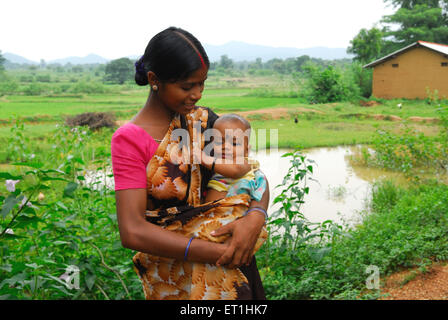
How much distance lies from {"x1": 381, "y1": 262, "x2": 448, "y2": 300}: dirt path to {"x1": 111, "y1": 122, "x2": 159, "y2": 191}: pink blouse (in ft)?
6.66

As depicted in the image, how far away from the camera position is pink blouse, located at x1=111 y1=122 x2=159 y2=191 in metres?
1.11

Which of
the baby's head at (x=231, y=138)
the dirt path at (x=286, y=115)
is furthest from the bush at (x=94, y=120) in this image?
the baby's head at (x=231, y=138)

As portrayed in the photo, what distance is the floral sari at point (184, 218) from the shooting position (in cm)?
118

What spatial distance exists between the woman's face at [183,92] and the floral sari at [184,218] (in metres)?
0.07

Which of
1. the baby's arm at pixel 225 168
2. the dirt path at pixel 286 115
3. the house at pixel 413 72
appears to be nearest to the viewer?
the baby's arm at pixel 225 168

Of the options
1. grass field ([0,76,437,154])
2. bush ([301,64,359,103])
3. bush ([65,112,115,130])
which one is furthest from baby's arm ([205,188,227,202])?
bush ([301,64,359,103])

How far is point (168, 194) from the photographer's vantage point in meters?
1.18

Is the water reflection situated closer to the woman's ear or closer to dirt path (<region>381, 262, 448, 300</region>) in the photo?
dirt path (<region>381, 262, 448, 300</region>)

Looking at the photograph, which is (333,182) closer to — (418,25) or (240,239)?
(240,239)

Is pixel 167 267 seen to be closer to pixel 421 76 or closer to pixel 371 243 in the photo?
pixel 371 243

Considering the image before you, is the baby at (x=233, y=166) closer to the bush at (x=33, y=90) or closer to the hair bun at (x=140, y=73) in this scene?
the hair bun at (x=140, y=73)

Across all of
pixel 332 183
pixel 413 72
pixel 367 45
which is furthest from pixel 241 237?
pixel 367 45

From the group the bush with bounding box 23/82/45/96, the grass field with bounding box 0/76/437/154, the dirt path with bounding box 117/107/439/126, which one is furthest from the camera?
the bush with bounding box 23/82/45/96
